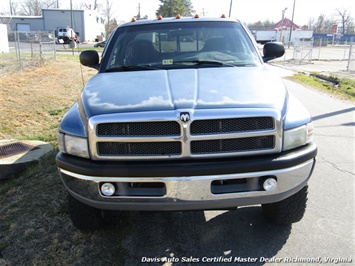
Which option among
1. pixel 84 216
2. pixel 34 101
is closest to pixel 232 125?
pixel 84 216

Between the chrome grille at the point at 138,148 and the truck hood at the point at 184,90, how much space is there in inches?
9.6

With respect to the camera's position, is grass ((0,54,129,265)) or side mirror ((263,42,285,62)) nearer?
grass ((0,54,129,265))

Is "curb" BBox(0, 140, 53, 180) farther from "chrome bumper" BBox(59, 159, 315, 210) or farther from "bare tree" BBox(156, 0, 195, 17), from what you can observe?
"bare tree" BBox(156, 0, 195, 17)

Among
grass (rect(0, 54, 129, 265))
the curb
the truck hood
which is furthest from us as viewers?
the curb

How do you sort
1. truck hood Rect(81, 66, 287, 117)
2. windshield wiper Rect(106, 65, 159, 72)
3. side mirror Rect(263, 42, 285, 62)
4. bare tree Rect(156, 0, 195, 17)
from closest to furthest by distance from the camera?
truck hood Rect(81, 66, 287, 117)
windshield wiper Rect(106, 65, 159, 72)
side mirror Rect(263, 42, 285, 62)
bare tree Rect(156, 0, 195, 17)

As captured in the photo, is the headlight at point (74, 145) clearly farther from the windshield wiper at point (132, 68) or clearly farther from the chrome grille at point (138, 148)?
the windshield wiper at point (132, 68)

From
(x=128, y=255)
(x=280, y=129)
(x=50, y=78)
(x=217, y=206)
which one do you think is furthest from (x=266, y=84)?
(x=50, y=78)

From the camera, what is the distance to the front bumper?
7.88ft

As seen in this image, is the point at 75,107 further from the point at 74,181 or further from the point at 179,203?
the point at 179,203

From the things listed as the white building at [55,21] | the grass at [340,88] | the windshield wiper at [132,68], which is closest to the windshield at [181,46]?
the windshield wiper at [132,68]

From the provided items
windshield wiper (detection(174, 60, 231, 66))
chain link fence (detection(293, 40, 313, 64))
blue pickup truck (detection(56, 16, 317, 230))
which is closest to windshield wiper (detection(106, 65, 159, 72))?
windshield wiper (detection(174, 60, 231, 66))

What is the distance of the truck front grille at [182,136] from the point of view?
241 centimetres

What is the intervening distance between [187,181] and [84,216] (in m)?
1.10

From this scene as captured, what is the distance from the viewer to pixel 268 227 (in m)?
3.20
